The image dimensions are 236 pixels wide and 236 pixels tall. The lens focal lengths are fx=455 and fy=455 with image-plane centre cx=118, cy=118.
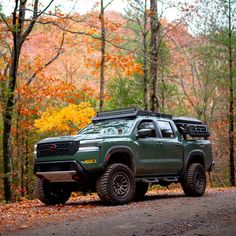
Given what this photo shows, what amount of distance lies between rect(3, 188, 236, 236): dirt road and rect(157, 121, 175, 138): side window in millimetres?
2775

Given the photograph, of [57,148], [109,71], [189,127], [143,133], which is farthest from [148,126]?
[109,71]

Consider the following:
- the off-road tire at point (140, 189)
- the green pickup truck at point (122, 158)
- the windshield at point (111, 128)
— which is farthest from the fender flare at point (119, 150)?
the off-road tire at point (140, 189)

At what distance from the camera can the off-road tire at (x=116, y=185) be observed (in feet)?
33.9

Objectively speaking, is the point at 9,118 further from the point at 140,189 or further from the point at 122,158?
the point at 122,158

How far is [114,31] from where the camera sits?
870 inches

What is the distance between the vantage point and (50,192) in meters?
11.6

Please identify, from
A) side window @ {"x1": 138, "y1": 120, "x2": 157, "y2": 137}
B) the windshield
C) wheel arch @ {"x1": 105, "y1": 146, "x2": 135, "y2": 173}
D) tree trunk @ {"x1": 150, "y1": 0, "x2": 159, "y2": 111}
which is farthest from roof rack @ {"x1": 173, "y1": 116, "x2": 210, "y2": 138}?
tree trunk @ {"x1": 150, "y1": 0, "x2": 159, "y2": 111}

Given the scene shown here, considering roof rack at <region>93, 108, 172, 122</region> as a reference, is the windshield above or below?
below

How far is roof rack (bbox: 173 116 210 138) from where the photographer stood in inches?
521

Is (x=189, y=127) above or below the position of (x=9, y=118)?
below

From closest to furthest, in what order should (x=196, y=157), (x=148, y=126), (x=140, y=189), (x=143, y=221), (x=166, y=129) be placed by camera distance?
(x=143, y=221), (x=148, y=126), (x=166, y=129), (x=140, y=189), (x=196, y=157)

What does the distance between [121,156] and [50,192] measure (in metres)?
2.08

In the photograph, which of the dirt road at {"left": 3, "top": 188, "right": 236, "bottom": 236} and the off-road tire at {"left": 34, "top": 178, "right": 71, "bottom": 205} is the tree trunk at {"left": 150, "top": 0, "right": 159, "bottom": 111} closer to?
the off-road tire at {"left": 34, "top": 178, "right": 71, "bottom": 205}

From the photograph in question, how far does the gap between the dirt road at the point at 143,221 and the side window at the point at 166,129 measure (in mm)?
2775
